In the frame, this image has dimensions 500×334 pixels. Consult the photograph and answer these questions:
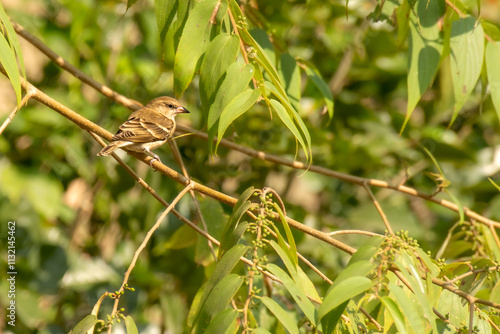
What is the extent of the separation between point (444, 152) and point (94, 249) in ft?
12.0

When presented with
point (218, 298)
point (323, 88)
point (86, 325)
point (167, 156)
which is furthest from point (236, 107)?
point (167, 156)

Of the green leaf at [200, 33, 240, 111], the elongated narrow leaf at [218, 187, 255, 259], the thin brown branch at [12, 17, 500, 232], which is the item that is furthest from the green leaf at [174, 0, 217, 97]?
the thin brown branch at [12, 17, 500, 232]

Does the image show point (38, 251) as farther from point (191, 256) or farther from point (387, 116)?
point (387, 116)

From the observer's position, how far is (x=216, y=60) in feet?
7.98

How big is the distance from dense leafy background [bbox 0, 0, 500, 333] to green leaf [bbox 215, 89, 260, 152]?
2372 mm

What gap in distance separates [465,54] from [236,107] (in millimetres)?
1469

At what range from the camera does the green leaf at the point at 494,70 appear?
2961 millimetres

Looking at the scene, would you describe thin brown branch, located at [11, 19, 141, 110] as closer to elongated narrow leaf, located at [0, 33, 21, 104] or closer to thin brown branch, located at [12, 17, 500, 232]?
thin brown branch, located at [12, 17, 500, 232]

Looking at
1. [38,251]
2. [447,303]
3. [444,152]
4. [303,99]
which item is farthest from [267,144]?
[447,303]

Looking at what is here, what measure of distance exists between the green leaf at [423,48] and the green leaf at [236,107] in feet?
3.57

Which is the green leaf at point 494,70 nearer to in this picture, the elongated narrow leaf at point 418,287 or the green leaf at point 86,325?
the elongated narrow leaf at point 418,287

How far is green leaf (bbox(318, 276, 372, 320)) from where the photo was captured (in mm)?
1812

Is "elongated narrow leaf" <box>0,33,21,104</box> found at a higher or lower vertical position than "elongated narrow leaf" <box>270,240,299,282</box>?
higher

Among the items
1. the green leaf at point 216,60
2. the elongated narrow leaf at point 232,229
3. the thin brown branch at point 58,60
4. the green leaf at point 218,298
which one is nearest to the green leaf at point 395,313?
the green leaf at point 218,298
